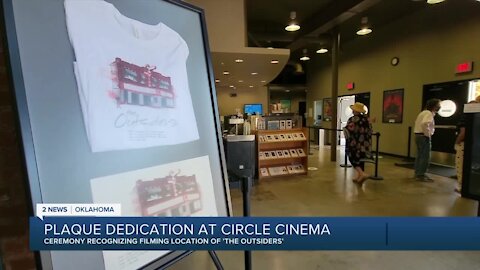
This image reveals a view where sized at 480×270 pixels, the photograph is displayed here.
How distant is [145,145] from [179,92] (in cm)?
29

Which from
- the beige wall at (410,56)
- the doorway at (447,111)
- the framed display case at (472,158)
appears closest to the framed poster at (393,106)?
the beige wall at (410,56)

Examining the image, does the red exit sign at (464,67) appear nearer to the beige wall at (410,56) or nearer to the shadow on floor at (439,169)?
the beige wall at (410,56)

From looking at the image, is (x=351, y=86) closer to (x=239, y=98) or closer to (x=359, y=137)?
(x=239, y=98)

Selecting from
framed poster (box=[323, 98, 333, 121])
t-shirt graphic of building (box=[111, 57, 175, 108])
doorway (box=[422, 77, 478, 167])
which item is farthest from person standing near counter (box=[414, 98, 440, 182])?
framed poster (box=[323, 98, 333, 121])

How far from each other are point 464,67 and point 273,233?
702 centimetres

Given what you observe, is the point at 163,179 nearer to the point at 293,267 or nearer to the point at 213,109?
the point at 213,109

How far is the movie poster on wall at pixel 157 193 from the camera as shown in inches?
31.0

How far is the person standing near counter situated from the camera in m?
4.82

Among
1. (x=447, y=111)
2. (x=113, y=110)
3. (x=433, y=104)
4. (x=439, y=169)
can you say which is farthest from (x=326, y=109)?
(x=113, y=110)

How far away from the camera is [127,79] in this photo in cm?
89

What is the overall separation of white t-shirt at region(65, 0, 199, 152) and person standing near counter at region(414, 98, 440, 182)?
5.21m

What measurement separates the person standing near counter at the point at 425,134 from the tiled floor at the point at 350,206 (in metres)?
0.29

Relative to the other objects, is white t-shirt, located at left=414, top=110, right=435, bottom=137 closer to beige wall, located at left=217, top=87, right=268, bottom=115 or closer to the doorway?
the doorway

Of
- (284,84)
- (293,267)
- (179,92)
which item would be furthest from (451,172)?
(284,84)
